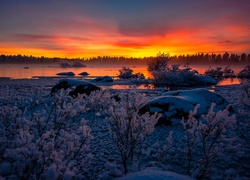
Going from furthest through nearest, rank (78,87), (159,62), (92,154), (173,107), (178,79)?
(159,62) < (178,79) < (78,87) < (173,107) < (92,154)

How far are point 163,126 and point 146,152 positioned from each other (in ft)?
7.05

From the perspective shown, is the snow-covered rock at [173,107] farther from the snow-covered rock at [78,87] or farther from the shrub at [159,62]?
the shrub at [159,62]

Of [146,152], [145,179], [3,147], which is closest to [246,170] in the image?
→ [146,152]

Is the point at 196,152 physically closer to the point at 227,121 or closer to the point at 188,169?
the point at 188,169

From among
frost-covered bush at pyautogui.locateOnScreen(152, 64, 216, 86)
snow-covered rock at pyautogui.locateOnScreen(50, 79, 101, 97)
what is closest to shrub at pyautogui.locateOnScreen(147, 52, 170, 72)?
frost-covered bush at pyautogui.locateOnScreen(152, 64, 216, 86)

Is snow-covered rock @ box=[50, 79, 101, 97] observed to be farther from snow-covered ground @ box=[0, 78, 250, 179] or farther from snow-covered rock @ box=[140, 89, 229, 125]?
snow-covered ground @ box=[0, 78, 250, 179]

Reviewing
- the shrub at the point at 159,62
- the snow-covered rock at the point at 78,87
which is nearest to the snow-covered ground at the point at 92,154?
the snow-covered rock at the point at 78,87

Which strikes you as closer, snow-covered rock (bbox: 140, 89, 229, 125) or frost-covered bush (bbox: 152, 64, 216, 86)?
snow-covered rock (bbox: 140, 89, 229, 125)

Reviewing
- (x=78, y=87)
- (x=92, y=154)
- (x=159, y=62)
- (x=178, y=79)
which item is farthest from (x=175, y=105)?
(x=159, y=62)

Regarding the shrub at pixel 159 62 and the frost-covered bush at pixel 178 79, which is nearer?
the frost-covered bush at pixel 178 79

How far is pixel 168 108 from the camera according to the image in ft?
21.1

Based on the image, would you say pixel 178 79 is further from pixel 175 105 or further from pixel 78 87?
pixel 175 105

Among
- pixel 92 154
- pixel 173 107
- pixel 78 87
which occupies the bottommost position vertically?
pixel 92 154

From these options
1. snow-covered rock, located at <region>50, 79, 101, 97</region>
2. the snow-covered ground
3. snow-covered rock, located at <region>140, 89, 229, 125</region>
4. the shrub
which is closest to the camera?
the snow-covered ground
